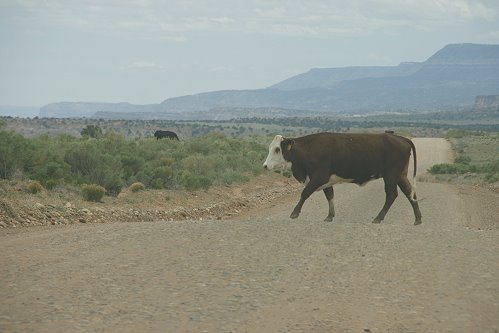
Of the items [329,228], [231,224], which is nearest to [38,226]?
[231,224]

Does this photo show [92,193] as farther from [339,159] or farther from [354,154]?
[354,154]

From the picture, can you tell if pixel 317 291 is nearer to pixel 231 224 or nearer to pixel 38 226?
pixel 231 224

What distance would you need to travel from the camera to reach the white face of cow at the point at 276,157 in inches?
693

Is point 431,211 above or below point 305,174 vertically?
below

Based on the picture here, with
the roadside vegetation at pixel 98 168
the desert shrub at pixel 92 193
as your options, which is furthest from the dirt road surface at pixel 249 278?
the roadside vegetation at pixel 98 168

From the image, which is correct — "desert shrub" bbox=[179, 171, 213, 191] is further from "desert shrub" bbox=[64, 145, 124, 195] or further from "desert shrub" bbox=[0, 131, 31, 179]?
"desert shrub" bbox=[0, 131, 31, 179]

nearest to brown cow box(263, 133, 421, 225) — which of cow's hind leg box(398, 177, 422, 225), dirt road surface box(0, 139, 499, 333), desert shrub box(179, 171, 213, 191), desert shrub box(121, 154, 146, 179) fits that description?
cow's hind leg box(398, 177, 422, 225)

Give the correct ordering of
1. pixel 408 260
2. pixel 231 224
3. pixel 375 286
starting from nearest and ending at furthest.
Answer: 1. pixel 375 286
2. pixel 408 260
3. pixel 231 224

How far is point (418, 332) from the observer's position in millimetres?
8234

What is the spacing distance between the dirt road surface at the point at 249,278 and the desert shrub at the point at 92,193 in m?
6.21

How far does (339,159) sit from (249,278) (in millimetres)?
7051

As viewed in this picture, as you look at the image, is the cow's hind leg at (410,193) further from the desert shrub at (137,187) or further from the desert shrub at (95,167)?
the desert shrub at (137,187)

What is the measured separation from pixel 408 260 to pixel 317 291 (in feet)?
8.33

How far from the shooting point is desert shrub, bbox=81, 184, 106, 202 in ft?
75.0
